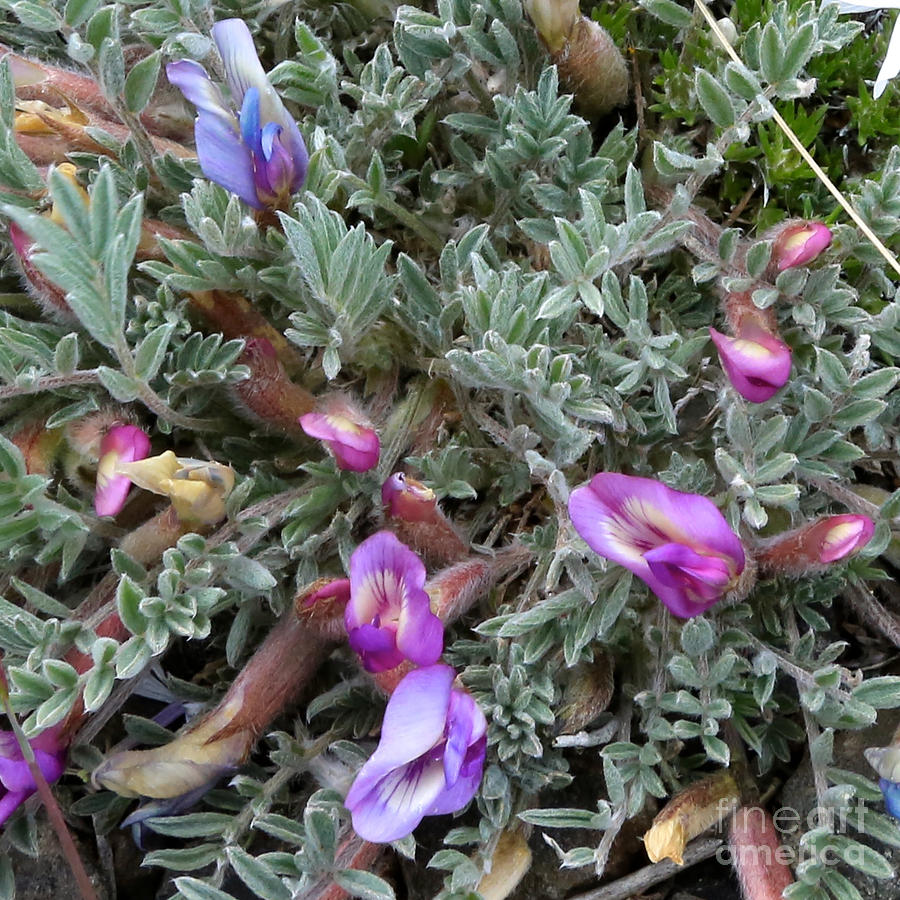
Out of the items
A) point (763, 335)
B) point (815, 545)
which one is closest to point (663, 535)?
point (815, 545)

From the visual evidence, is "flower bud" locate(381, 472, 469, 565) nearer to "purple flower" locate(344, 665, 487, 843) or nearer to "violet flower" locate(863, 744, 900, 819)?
"purple flower" locate(344, 665, 487, 843)

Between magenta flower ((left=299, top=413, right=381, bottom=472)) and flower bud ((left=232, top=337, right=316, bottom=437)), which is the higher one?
magenta flower ((left=299, top=413, right=381, bottom=472))

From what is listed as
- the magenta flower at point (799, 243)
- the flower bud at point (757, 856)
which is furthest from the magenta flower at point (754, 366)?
the flower bud at point (757, 856)

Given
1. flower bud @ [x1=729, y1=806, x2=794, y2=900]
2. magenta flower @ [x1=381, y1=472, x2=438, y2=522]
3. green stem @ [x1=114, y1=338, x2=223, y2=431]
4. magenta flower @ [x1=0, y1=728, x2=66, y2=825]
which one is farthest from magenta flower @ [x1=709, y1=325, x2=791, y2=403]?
magenta flower @ [x1=0, y1=728, x2=66, y2=825]

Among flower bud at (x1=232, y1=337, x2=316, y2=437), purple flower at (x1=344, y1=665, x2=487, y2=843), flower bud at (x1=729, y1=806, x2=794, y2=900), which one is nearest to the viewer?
purple flower at (x1=344, y1=665, x2=487, y2=843)

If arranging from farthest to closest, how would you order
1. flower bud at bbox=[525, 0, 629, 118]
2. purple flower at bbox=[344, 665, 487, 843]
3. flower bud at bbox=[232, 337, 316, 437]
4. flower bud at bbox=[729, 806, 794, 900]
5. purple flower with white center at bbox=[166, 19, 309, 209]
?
1. flower bud at bbox=[525, 0, 629, 118]
2. flower bud at bbox=[232, 337, 316, 437]
3. flower bud at bbox=[729, 806, 794, 900]
4. purple flower with white center at bbox=[166, 19, 309, 209]
5. purple flower at bbox=[344, 665, 487, 843]

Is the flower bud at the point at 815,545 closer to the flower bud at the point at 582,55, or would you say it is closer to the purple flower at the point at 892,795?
the purple flower at the point at 892,795

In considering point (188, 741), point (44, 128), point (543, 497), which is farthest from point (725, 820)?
point (44, 128)
